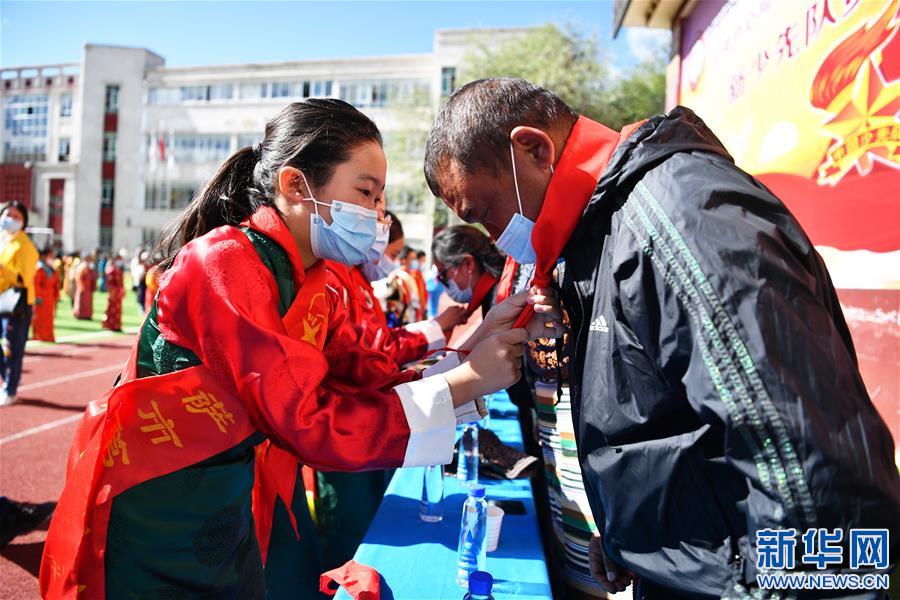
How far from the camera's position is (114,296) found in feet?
46.4

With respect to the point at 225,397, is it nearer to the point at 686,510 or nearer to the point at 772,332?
the point at 686,510

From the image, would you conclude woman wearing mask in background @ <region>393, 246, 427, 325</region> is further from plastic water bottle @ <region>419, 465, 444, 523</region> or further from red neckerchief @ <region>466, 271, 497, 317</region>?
plastic water bottle @ <region>419, 465, 444, 523</region>

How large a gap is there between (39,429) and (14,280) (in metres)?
1.73

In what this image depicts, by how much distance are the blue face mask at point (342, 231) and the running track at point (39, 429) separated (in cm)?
293

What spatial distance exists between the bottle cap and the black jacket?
22.2 inches

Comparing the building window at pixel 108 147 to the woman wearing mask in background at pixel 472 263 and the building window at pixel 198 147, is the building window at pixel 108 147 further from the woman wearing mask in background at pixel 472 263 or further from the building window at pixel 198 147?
the woman wearing mask in background at pixel 472 263

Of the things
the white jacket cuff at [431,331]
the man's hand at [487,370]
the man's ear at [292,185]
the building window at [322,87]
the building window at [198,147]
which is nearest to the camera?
the man's hand at [487,370]

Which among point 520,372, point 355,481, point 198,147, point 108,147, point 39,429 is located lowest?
point 39,429

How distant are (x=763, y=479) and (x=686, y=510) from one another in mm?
203

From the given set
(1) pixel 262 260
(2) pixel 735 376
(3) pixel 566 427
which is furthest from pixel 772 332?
(3) pixel 566 427

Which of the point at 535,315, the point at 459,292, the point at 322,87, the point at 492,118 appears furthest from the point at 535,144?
the point at 322,87

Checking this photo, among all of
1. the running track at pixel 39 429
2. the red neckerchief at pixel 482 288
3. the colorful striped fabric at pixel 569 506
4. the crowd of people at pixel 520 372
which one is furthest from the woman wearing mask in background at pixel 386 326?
the running track at pixel 39 429

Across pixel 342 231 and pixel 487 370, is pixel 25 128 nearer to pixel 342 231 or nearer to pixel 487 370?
pixel 342 231

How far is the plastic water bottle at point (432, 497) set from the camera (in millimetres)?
2305
